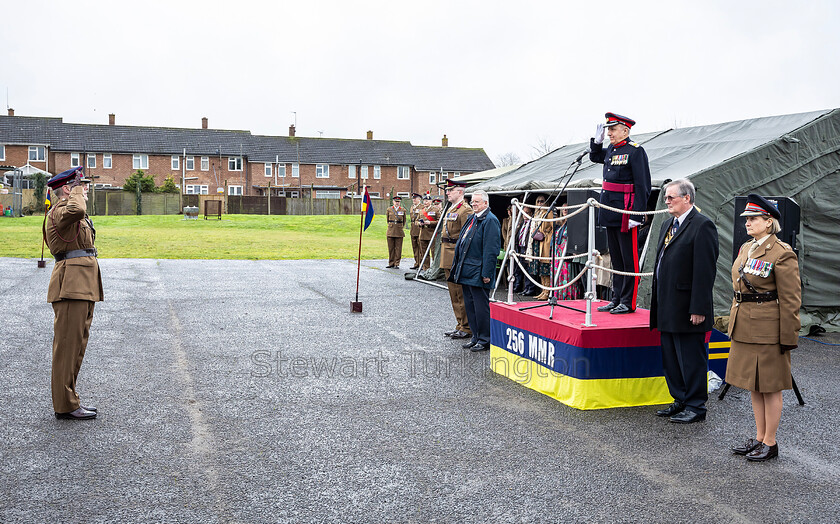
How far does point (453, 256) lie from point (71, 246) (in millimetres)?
5190

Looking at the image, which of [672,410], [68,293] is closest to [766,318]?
[672,410]

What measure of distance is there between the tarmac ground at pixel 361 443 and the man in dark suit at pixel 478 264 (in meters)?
0.46

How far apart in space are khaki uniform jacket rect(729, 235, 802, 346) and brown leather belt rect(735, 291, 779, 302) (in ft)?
0.08

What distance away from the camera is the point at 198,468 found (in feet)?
15.5

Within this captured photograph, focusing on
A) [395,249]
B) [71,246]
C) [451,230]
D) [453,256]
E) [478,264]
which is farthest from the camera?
[395,249]

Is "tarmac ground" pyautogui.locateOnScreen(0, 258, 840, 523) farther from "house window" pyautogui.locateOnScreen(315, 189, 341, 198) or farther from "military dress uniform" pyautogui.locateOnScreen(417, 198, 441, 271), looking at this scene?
"house window" pyautogui.locateOnScreen(315, 189, 341, 198)

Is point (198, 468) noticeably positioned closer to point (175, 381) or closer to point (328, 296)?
point (175, 381)

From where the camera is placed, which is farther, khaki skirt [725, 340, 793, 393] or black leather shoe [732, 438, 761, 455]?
black leather shoe [732, 438, 761, 455]

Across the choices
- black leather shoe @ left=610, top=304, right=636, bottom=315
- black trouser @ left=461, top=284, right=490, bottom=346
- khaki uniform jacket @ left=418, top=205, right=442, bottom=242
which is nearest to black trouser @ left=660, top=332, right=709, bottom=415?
black leather shoe @ left=610, top=304, right=636, bottom=315

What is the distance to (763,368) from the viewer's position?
4.98 meters

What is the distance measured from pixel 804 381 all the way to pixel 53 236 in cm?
740

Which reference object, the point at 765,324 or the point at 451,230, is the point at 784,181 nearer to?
the point at 451,230

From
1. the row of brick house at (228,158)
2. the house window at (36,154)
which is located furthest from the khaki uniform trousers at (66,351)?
the house window at (36,154)

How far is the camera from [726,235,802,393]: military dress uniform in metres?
4.95
